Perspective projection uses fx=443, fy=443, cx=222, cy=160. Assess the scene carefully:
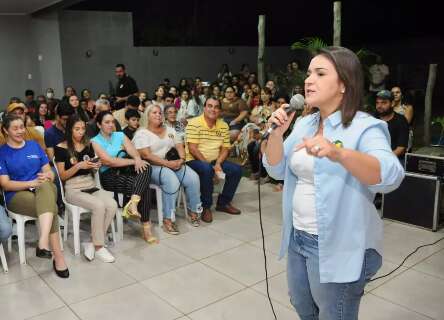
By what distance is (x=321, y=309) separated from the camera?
150cm

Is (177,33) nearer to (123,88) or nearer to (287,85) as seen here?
(123,88)

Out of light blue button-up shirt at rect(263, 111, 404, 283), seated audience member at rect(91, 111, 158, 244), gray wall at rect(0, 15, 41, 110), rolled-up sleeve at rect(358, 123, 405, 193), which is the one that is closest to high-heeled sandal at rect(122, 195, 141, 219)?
seated audience member at rect(91, 111, 158, 244)

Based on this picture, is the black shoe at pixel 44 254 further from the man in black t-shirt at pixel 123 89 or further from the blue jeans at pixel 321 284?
the man in black t-shirt at pixel 123 89

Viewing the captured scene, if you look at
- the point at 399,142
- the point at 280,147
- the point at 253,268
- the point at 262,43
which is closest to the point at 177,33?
the point at 262,43

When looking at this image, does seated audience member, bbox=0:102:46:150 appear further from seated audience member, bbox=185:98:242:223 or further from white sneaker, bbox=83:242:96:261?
seated audience member, bbox=185:98:242:223

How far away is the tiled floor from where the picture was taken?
2609 millimetres

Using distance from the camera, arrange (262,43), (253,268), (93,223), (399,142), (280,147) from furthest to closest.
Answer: (262,43) → (399,142) → (93,223) → (253,268) → (280,147)

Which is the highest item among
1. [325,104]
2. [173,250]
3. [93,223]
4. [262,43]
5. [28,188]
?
[262,43]

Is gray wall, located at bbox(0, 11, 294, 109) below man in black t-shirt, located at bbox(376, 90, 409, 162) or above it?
above

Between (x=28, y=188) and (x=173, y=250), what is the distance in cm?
119

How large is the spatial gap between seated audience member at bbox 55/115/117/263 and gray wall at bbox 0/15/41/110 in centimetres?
787

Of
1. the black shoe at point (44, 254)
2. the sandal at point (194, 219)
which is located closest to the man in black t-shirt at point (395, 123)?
the sandal at point (194, 219)

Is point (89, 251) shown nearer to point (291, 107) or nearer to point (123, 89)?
point (291, 107)

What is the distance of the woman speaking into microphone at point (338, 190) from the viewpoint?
1347 mm
